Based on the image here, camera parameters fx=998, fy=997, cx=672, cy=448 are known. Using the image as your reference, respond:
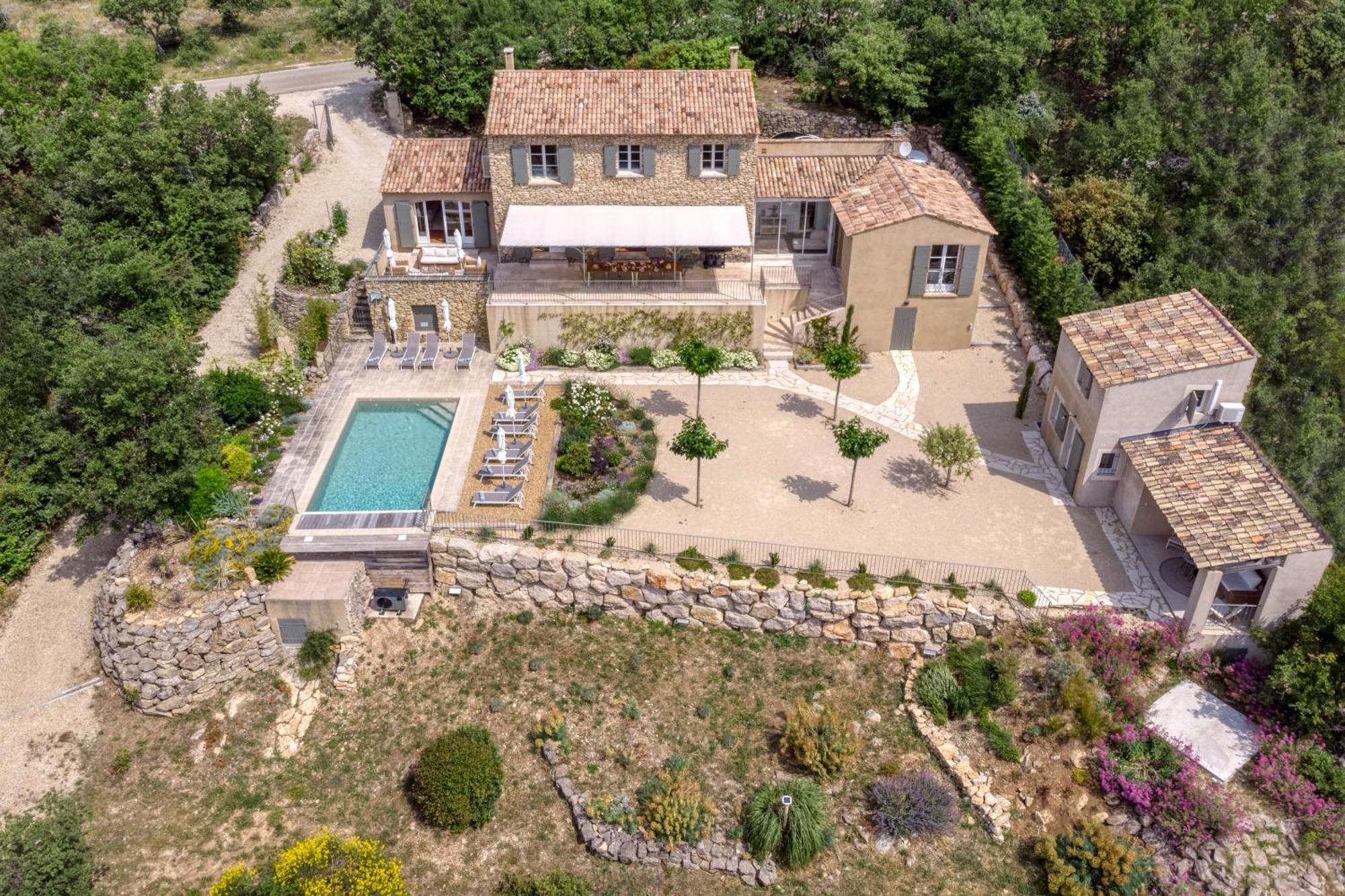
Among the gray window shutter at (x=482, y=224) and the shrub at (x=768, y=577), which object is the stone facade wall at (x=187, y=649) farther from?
the gray window shutter at (x=482, y=224)


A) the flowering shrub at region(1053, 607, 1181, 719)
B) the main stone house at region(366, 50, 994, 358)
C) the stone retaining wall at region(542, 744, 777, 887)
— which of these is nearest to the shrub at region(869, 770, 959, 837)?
the stone retaining wall at region(542, 744, 777, 887)

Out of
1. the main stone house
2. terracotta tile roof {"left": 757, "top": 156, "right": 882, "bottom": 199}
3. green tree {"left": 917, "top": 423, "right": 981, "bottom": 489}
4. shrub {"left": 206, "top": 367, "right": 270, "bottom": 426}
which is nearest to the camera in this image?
green tree {"left": 917, "top": 423, "right": 981, "bottom": 489}

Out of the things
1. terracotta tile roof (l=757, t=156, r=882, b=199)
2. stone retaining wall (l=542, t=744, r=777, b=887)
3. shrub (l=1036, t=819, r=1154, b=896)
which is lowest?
stone retaining wall (l=542, t=744, r=777, b=887)

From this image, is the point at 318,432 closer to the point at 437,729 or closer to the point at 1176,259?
the point at 437,729

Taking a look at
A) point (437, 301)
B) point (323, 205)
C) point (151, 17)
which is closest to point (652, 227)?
point (437, 301)

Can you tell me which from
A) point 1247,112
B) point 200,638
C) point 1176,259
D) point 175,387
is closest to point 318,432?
point 175,387

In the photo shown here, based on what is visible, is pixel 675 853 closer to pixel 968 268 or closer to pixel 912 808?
pixel 912 808

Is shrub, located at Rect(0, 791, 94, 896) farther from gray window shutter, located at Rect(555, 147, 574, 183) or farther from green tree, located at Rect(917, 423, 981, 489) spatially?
gray window shutter, located at Rect(555, 147, 574, 183)
